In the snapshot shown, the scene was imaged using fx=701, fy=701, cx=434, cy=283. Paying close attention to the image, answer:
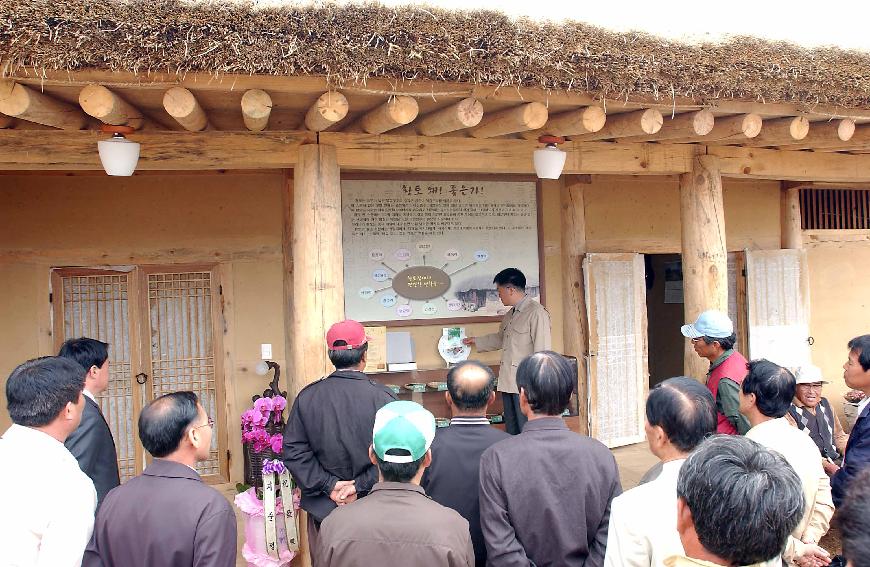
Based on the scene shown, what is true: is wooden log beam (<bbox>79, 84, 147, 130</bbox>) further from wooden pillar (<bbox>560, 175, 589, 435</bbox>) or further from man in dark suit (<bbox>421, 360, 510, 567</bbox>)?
wooden pillar (<bbox>560, 175, 589, 435</bbox>)

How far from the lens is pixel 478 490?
2881mm

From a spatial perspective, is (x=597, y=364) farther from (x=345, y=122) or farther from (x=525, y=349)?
(x=345, y=122)

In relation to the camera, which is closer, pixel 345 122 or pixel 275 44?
pixel 275 44

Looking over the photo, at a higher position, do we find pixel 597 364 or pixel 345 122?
pixel 345 122

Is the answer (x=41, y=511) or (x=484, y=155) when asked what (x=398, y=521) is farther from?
(x=484, y=155)

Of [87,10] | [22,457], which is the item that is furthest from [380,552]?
[87,10]

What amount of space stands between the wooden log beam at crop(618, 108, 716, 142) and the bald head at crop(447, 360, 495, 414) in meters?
2.79

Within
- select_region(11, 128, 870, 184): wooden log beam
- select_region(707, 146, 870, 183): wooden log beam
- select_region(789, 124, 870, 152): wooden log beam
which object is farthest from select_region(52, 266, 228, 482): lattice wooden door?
select_region(789, 124, 870, 152): wooden log beam

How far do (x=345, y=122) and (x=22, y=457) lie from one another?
3.15m

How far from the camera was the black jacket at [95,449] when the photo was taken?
10.7 feet

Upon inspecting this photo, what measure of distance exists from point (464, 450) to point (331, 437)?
890 mm

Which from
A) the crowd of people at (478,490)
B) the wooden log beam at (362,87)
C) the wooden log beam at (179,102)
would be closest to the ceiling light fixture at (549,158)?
the wooden log beam at (362,87)

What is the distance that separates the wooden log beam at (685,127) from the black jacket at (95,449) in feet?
13.4

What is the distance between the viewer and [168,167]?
4.63 metres
